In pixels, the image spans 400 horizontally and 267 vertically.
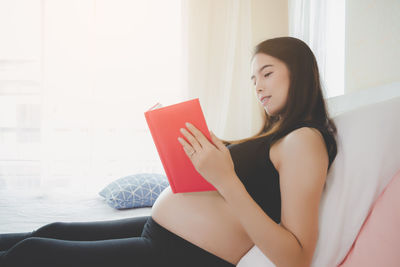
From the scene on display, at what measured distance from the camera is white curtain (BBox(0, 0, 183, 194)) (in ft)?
7.00

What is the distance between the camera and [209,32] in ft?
7.45

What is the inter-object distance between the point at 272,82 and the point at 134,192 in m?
0.98

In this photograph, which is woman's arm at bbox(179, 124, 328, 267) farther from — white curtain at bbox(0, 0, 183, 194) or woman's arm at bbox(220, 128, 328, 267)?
white curtain at bbox(0, 0, 183, 194)

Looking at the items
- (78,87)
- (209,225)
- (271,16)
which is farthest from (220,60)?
(209,225)

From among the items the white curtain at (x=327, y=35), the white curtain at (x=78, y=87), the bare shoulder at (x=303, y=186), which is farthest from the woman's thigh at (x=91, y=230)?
the white curtain at (x=78, y=87)

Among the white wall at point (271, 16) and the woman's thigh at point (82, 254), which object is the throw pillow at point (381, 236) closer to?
the woman's thigh at point (82, 254)

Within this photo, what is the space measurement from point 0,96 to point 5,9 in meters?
0.70

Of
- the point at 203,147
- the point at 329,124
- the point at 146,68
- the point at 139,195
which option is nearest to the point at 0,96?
the point at 146,68

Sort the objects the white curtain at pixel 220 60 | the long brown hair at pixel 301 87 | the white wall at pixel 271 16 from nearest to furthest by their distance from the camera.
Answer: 1. the long brown hair at pixel 301 87
2. the white curtain at pixel 220 60
3. the white wall at pixel 271 16

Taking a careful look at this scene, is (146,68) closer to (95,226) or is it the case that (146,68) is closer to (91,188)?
(91,188)

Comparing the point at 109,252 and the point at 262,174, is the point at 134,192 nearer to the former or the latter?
the point at 109,252

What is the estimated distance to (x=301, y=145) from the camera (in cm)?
63

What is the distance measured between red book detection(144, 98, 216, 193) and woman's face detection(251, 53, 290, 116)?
30cm

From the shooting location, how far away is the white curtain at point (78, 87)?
2.13 metres
